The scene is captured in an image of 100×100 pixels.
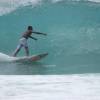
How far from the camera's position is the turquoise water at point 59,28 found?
10000 mm

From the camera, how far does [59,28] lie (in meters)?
10.1

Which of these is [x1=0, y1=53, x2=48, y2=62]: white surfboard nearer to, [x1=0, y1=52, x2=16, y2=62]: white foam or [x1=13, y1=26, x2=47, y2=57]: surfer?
[x1=0, y1=52, x2=16, y2=62]: white foam

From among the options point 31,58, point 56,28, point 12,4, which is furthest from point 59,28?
point 12,4

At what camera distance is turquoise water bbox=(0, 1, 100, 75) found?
1000 cm

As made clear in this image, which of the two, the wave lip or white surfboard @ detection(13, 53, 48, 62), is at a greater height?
white surfboard @ detection(13, 53, 48, 62)
